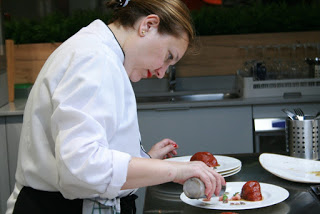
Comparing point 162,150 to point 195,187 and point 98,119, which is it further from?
point 98,119

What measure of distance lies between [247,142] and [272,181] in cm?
202

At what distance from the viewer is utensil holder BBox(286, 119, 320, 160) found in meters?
2.24

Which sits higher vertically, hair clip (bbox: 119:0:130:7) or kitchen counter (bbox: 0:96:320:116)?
hair clip (bbox: 119:0:130:7)

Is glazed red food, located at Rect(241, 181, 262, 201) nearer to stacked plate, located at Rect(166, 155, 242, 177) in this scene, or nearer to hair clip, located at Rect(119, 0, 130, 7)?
stacked plate, located at Rect(166, 155, 242, 177)

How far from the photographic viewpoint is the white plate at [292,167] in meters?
1.98

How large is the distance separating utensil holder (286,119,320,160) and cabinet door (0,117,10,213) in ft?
7.34

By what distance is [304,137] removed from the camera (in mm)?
2248

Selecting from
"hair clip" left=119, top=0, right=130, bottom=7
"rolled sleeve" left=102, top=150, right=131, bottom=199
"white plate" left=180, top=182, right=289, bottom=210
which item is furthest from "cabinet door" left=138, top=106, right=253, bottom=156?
"rolled sleeve" left=102, top=150, right=131, bottom=199

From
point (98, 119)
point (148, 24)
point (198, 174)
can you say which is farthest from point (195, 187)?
point (148, 24)

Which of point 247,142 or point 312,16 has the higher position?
point 312,16

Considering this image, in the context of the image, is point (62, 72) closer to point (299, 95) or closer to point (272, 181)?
point (272, 181)

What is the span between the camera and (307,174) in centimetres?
203

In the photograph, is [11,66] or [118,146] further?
[11,66]

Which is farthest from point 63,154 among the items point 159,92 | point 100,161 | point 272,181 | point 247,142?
point 159,92
